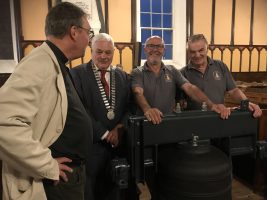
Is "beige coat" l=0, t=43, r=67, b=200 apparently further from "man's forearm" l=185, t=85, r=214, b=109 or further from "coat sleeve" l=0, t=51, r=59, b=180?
"man's forearm" l=185, t=85, r=214, b=109

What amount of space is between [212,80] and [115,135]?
921mm

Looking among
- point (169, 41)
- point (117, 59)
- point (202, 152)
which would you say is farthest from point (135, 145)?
point (169, 41)

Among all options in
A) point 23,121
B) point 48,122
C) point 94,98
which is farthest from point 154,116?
point 94,98

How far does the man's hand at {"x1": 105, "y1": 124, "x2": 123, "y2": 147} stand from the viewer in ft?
6.02

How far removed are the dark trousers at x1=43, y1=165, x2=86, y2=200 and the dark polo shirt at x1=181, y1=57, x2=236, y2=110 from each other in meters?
1.13

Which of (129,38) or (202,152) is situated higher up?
(129,38)

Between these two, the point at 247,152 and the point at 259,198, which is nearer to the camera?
the point at 247,152

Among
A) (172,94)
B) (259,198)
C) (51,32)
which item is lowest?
(259,198)

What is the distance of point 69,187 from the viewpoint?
1.21 meters

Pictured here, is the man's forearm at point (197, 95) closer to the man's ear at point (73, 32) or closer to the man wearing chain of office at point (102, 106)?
the man wearing chain of office at point (102, 106)

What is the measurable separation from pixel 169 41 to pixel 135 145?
4.59 metres

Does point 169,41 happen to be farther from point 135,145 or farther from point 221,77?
point 135,145

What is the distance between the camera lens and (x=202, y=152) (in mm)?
1393

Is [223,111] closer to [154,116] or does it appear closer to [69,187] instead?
[154,116]
